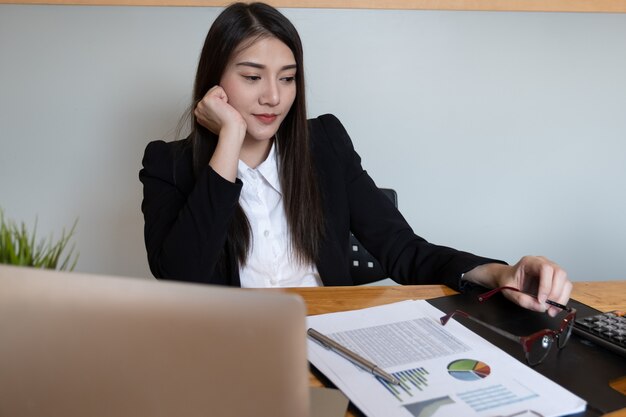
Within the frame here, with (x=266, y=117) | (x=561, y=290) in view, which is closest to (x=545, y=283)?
(x=561, y=290)

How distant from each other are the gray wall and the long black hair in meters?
0.61

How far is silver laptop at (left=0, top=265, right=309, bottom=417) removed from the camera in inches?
15.4

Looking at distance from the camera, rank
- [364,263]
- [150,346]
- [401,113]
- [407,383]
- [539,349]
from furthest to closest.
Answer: [401,113]
[364,263]
[539,349]
[407,383]
[150,346]

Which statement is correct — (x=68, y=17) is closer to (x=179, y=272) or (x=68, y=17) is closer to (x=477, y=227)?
(x=179, y=272)

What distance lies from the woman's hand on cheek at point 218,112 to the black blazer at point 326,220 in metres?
0.11

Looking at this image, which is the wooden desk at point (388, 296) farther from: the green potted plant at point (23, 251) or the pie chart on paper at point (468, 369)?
the green potted plant at point (23, 251)

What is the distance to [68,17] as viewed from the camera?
1.98 meters

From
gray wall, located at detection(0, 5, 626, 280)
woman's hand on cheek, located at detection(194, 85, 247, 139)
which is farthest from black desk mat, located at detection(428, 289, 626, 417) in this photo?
gray wall, located at detection(0, 5, 626, 280)

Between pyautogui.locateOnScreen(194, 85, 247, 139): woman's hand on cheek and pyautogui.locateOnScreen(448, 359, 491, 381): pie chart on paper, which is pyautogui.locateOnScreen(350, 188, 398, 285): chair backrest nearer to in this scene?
pyautogui.locateOnScreen(194, 85, 247, 139): woman's hand on cheek

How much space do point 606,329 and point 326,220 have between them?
0.71 meters

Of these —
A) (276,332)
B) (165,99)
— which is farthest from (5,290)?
(165,99)

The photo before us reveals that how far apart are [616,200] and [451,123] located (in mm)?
680

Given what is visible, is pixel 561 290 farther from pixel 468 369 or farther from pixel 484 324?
pixel 468 369

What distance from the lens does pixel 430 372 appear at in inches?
29.2
